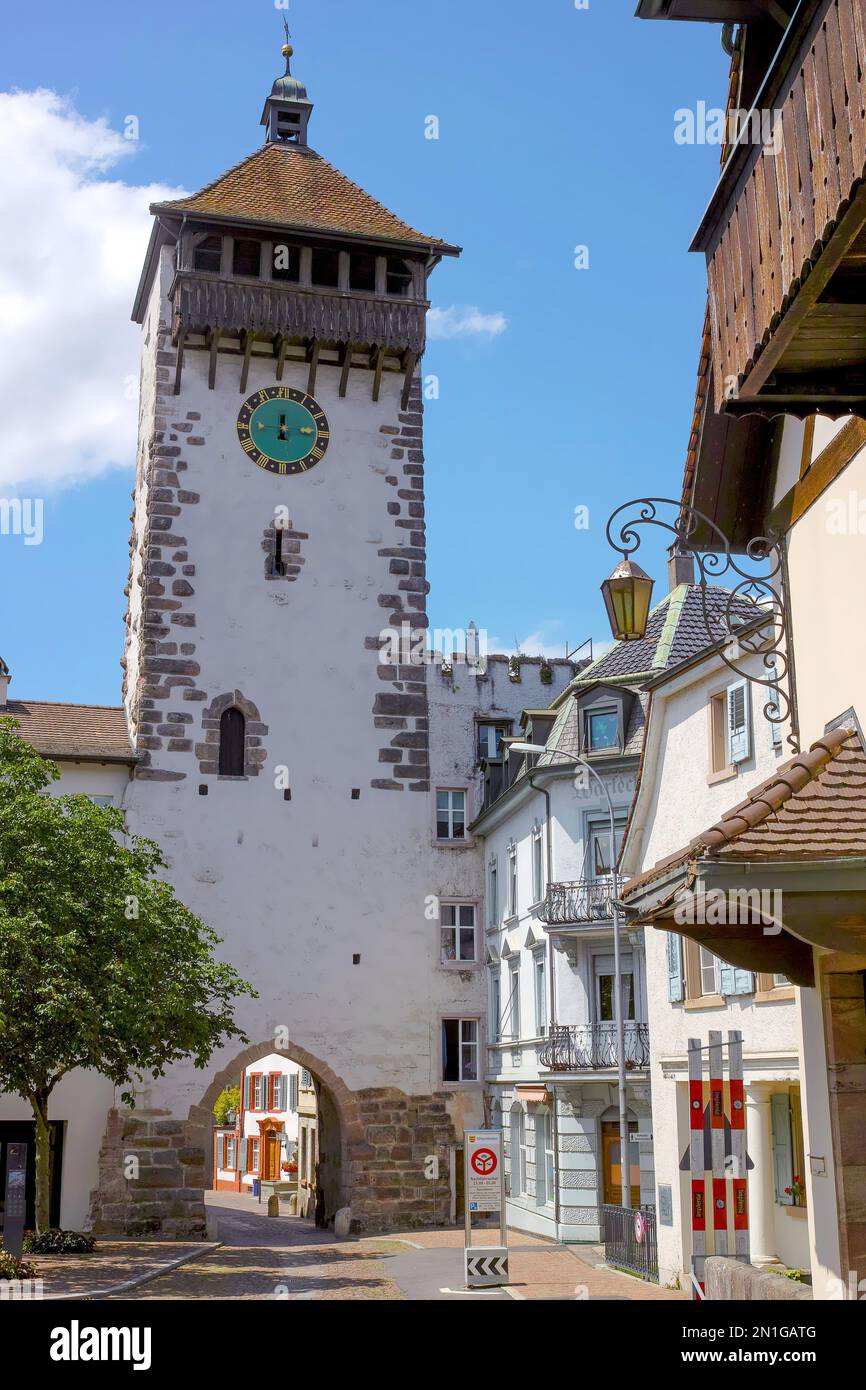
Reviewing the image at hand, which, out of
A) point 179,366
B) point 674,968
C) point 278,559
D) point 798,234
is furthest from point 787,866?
point 179,366

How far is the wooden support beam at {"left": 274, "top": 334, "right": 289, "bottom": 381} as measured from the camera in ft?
107

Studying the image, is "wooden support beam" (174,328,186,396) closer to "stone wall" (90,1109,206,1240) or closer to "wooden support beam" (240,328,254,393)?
"wooden support beam" (240,328,254,393)

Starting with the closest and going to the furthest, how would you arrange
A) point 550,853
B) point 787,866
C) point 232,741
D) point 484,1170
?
point 787,866
point 484,1170
point 550,853
point 232,741

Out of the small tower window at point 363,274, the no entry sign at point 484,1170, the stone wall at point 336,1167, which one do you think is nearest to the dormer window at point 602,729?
the stone wall at point 336,1167

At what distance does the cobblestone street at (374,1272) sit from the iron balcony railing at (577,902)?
6.18 metres

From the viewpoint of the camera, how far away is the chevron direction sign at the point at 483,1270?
2017 cm

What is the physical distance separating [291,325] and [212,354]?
1839 mm

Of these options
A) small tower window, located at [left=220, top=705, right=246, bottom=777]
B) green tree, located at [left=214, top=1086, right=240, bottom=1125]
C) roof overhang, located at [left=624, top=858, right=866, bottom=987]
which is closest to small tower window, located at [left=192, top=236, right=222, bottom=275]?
small tower window, located at [left=220, top=705, right=246, bottom=777]

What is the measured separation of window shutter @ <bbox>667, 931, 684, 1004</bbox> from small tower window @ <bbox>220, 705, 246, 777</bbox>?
1292 cm

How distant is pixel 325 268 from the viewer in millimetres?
33875

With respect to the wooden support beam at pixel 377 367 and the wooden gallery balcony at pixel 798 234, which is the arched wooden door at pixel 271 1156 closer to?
the wooden support beam at pixel 377 367

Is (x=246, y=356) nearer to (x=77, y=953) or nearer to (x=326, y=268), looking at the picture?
(x=326, y=268)

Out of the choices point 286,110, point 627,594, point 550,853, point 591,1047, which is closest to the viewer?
point 627,594
